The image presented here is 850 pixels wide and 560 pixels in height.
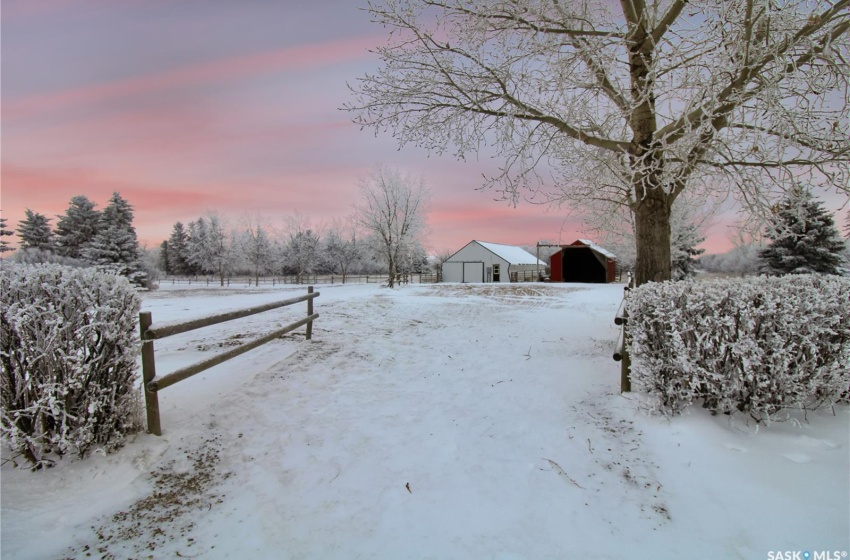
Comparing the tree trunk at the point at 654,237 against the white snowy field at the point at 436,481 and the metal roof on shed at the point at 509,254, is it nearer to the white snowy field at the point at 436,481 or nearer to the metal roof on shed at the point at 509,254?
the white snowy field at the point at 436,481

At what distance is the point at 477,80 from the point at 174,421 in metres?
6.48

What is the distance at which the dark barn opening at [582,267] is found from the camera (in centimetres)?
3656

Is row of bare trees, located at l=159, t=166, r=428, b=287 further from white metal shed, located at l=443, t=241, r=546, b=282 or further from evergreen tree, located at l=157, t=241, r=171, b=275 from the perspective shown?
white metal shed, located at l=443, t=241, r=546, b=282

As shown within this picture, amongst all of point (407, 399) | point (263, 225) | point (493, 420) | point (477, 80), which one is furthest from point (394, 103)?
point (263, 225)

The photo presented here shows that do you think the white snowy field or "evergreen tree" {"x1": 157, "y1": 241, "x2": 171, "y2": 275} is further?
"evergreen tree" {"x1": 157, "y1": 241, "x2": 171, "y2": 275}

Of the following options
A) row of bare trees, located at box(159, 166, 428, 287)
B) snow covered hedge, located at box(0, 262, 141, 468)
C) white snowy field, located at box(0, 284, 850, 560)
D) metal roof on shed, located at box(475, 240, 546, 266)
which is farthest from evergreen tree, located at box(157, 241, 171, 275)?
snow covered hedge, located at box(0, 262, 141, 468)

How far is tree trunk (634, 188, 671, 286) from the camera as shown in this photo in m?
6.10

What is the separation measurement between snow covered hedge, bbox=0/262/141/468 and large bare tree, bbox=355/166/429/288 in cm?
2442

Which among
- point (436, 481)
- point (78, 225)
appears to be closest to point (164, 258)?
point (78, 225)

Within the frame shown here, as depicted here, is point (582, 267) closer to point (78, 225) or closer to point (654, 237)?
point (654, 237)

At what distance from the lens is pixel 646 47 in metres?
5.92

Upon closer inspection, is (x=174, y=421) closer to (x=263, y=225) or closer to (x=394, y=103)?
(x=394, y=103)

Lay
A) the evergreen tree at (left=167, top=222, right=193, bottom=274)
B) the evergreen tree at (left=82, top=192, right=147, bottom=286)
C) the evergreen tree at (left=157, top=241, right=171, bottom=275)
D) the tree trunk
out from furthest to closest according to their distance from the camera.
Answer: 1. the evergreen tree at (left=157, top=241, right=171, bottom=275)
2. the evergreen tree at (left=167, top=222, right=193, bottom=274)
3. the evergreen tree at (left=82, top=192, right=147, bottom=286)
4. the tree trunk

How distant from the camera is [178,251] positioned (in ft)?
193
